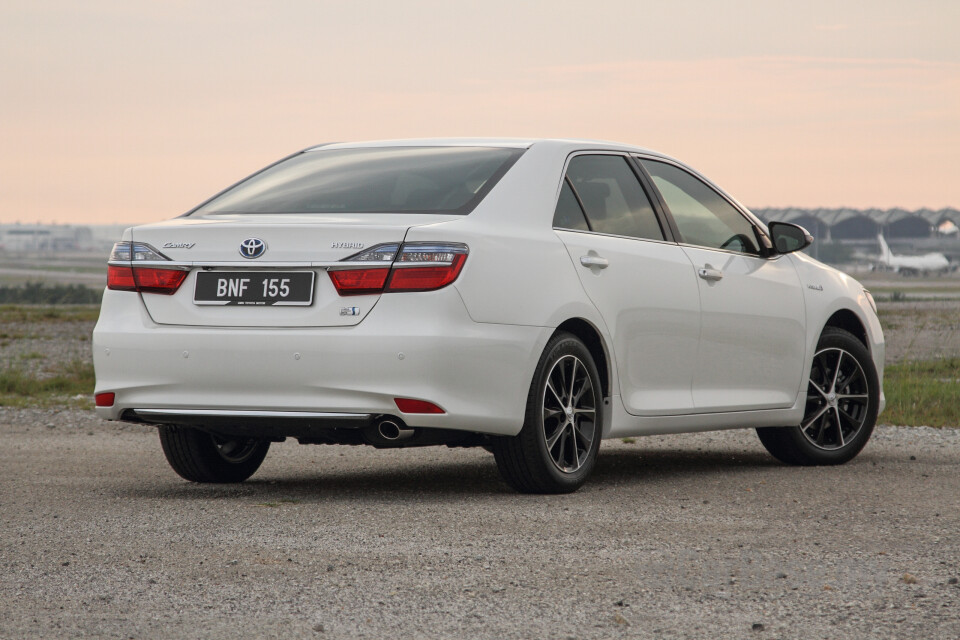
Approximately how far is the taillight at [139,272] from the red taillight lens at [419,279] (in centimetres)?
101

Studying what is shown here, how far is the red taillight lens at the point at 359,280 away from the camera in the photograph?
19.4 ft

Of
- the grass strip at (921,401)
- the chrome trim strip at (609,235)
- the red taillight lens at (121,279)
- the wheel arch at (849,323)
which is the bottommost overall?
the grass strip at (921,401)

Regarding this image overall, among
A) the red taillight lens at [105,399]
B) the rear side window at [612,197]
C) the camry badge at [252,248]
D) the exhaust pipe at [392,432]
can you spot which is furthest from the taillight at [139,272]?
the rear side window at [612,197]

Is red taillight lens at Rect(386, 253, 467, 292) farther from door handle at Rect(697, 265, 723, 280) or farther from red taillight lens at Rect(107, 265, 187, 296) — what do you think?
door handle at Rect(697, 265, 723, 280)

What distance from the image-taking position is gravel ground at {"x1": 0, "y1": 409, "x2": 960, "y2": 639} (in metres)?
4.01

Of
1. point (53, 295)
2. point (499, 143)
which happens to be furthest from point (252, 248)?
point (53, 295)

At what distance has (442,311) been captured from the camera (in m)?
5.91

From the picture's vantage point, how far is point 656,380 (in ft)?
23.7

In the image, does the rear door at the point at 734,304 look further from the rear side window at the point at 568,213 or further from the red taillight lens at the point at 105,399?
the red taillight lens at the point at 105,399

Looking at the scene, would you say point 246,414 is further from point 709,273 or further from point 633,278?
point 709,273

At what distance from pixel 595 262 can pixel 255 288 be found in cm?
166

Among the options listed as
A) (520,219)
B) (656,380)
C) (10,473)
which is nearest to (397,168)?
(520,219)

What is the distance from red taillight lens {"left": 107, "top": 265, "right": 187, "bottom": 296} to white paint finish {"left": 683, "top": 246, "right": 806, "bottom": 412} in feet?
9.21

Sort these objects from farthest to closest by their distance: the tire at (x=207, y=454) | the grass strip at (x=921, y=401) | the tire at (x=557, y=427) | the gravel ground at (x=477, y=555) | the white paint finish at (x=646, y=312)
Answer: the grass strip at (x=921, y=401), the tire at (x=207, y=454), the white paint finish at (x=646, y=312), the tire at (x=557, y=427), the gravel ground at (x=477, y=555)
